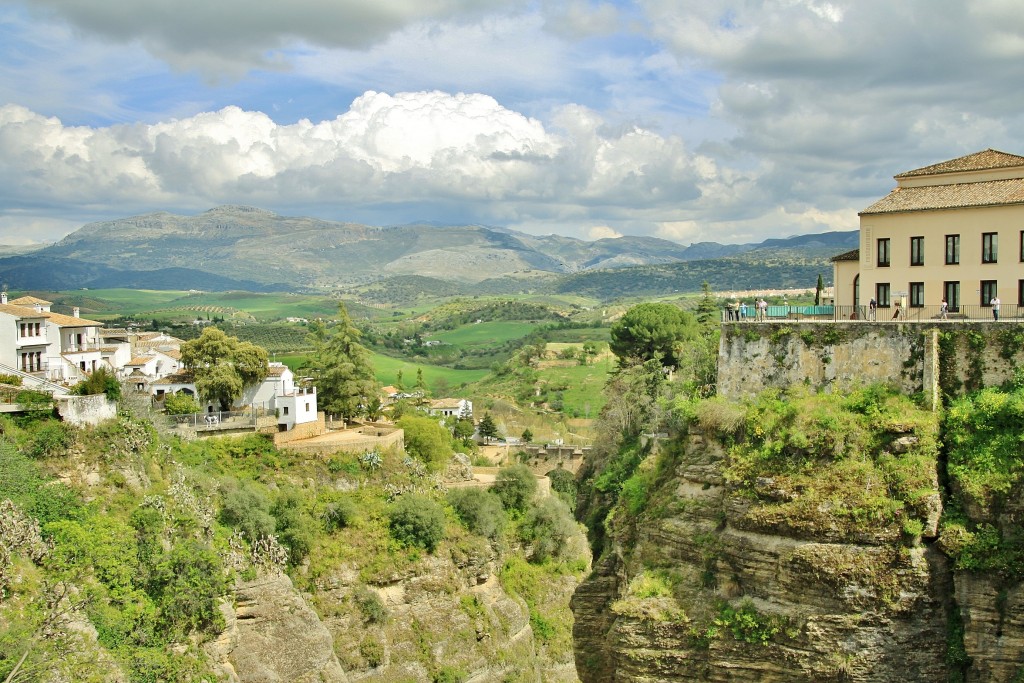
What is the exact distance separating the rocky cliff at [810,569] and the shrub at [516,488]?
27.6 m

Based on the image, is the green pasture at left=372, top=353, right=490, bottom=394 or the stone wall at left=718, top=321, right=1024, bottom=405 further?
the green pasture at left=372, top=353, right=490, bottom=394

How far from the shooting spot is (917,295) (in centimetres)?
2884

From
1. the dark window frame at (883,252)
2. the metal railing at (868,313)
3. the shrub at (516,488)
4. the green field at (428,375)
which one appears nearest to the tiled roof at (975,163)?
the dark window frame at (883,252)

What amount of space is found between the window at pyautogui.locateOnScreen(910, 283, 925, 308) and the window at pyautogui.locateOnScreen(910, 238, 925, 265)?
67cm

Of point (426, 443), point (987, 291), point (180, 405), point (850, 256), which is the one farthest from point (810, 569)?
point (180, 405)

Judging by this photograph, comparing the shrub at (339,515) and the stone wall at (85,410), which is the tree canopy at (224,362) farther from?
the stone wall at (85,410)

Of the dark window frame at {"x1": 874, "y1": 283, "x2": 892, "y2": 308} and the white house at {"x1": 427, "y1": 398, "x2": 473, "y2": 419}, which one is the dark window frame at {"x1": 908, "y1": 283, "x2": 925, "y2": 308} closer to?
the dark window frame at {"x1": 874, "y1": 283, "x2": 892, "y2": 308}

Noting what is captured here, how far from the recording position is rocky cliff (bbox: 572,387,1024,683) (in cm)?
2236

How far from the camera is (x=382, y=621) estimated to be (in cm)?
4466

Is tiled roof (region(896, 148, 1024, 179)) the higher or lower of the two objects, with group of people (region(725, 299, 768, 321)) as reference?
higher

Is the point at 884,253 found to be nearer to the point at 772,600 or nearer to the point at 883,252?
the point at 883,252

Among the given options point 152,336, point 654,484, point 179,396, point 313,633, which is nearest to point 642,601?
point 654,484

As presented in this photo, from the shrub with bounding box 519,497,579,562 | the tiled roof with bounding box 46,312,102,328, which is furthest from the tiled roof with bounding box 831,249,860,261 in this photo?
the tiled roof with bounding box 46,312,102,328

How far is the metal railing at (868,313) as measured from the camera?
27.2m
